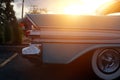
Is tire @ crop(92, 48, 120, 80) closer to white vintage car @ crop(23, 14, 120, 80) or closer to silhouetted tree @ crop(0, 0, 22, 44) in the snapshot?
white vintage car @ crop(23, 14, 120, 80)

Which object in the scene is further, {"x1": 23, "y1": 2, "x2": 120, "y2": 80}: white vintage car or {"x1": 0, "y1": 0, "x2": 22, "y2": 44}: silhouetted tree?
{"x1": 0, "y1": 0, "x2": 22, "y2": 44}: silhouetted tree

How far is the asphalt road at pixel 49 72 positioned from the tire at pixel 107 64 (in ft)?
0.62

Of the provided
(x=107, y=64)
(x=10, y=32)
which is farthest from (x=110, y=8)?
(x=10, y=32)

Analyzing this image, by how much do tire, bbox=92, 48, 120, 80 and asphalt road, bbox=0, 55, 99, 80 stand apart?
190 mm

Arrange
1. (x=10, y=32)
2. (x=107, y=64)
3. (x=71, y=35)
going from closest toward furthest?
(x=71, y=35)
(x=107, y=64)
(x=10, y=32)

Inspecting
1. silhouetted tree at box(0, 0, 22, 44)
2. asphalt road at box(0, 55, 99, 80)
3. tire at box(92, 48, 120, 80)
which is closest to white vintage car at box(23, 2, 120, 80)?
tire at box(92, 48, 120, 80)

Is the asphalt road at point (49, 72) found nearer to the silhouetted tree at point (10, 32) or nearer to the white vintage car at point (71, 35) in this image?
the white vintage car at point (71, 35)

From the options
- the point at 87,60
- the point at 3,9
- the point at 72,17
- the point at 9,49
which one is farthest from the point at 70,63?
the point at 3,9

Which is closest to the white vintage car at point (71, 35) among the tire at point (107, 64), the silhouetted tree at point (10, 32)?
the tire at point (107, 64)

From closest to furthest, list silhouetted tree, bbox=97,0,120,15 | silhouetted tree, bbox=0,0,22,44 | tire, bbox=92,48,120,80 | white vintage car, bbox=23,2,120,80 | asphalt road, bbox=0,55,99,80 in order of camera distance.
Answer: white vintage car, bbox=23,2,120,80 → tire, bbox=92,48,120,80 → asphalt road, bbox=0,55,99,80 → silhouetted tree, bbox=97,0,120,15 → silhouetted tree, bbox=0,0,22,44

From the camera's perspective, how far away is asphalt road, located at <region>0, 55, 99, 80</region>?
729 centimetres

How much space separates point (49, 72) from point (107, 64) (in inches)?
53.1

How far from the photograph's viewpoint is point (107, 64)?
6977 millimetres

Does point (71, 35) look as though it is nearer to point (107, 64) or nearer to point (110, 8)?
point (107, 64)
